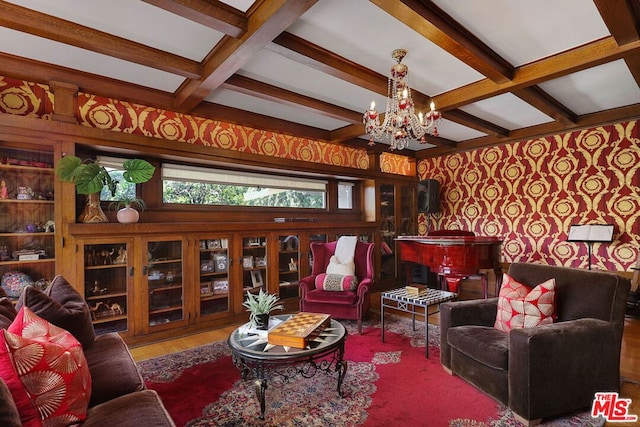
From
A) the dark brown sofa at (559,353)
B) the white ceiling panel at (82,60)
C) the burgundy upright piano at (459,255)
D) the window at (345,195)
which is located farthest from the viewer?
the window at (345,195)

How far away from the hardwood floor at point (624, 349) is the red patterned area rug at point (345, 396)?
9.1 inches

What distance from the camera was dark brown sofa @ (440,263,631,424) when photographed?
196 centimetres

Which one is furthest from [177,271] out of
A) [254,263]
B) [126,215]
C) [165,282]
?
[254,263]

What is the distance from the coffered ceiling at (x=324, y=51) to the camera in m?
2.24

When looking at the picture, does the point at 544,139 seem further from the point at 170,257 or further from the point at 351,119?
the point at 170,257

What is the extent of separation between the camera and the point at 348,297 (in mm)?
3662

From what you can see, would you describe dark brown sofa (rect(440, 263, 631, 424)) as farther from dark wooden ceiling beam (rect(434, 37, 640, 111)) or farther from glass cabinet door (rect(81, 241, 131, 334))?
glass cabinet door (rect(81, 241, 131, 334))

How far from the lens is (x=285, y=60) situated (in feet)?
9.75

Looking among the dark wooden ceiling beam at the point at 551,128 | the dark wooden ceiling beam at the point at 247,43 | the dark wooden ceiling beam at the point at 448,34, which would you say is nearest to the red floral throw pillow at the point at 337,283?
the dark wooden ceiling beam at the point at 247,43

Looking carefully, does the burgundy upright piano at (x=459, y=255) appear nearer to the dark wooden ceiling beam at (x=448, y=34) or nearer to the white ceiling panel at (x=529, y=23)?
the dark wooden ceiling beam at (x=448, y=34)

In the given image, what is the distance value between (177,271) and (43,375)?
2.45 metres

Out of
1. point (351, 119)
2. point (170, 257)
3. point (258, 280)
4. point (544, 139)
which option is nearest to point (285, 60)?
point (351, 119)

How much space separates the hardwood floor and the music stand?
3.20 ft

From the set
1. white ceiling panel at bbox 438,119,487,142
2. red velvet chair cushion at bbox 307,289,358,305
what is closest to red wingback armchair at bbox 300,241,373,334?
red velvet chair cushion at bbox 307,289,358,305
